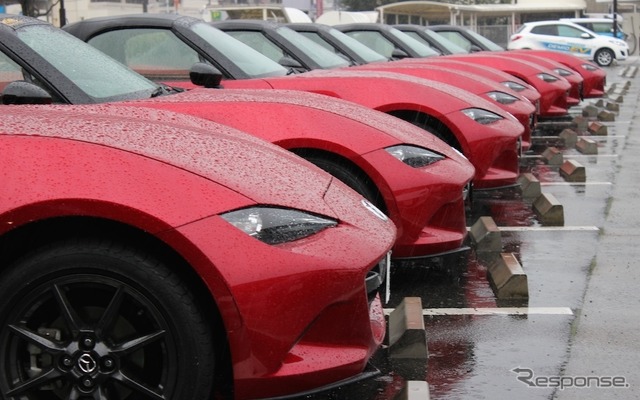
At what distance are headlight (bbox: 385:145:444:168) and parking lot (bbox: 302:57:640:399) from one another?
2.19 ft

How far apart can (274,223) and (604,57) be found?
37.9 meters

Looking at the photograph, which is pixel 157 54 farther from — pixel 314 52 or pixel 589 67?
pixel 589 67

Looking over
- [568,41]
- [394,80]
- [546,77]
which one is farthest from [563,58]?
[568,41]

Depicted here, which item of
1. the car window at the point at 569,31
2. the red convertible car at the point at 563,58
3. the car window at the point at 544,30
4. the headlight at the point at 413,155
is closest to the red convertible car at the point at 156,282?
the headlight at the point at 413,155

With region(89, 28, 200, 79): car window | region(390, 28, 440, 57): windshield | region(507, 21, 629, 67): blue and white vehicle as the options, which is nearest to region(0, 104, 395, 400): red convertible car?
region(89, 28, 200, 79): car window

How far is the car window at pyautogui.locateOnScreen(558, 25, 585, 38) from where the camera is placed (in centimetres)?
3741

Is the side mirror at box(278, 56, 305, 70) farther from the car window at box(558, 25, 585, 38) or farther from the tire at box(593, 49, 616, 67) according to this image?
the tire at box(593, 49, 616, 67)

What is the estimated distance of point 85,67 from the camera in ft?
18.0

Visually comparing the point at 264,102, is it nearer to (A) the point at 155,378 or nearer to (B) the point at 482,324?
(B) the point at 482,324

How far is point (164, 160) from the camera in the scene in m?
3.38

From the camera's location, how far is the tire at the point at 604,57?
39188 millimetres

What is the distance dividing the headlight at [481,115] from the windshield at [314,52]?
243cm

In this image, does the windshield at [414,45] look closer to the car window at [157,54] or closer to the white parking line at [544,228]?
the car window at [157,54]

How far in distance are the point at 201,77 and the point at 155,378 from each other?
11.7 feet
